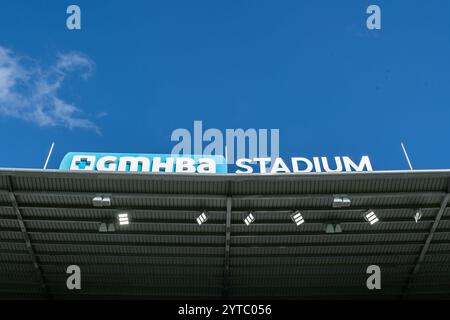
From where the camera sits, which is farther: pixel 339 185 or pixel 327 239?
pixel 327 239

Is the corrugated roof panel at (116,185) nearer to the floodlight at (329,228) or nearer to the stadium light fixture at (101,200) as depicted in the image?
the stadium light fixture at (101,200)

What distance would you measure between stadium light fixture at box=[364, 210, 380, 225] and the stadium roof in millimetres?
252

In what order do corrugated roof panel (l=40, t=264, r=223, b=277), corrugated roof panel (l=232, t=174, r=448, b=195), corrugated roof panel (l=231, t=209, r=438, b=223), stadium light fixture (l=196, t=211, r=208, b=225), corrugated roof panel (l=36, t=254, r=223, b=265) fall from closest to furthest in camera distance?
corrugated roof panel (l=232, t=174, r=448, b=195)
stadium light fixture (l=196, t=211, r=208, b=225)
corrugated roof panel (l=231, t=209, r=438, b=223)
corrugated roof panel (l=36, t=254, r=223, b=265)
corrugated roof panel (l=40, t=264, r=223, b=277)

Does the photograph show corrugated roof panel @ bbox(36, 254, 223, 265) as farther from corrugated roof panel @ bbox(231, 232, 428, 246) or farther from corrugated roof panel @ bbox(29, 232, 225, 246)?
corrugated roof panel @ bbox(231, 232, 428, 246)

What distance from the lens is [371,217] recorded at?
680 inches

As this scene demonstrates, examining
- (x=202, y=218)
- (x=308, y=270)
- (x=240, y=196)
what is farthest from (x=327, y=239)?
(x=202, y=218)

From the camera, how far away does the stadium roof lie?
54.0 feet

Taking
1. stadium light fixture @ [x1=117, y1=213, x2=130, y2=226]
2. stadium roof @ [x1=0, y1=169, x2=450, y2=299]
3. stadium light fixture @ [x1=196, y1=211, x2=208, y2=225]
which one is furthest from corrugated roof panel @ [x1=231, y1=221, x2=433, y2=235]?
stadium light fixture @ [x1=117, y1=213, x2=130, y2=226]

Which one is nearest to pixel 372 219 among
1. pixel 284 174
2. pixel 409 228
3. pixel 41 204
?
pixel 409 228

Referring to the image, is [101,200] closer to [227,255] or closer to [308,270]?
[227,255]

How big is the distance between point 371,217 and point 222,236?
5014mm

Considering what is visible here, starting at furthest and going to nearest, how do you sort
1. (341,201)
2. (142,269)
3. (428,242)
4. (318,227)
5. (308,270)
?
(308,270) → (142,269) → (428,242) → (318,227) → (341,201)

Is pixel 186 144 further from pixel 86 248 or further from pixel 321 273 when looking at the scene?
pixel 321 273
